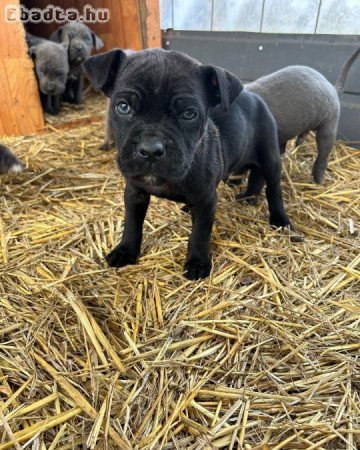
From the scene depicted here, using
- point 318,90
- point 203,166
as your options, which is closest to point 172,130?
point 203,166

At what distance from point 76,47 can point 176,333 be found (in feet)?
17.5

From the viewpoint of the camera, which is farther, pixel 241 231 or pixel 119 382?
pixel 241 231

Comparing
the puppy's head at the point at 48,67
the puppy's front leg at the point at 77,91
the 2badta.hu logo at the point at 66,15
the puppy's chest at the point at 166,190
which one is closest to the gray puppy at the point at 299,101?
the puppy's chest at the point at 166,190

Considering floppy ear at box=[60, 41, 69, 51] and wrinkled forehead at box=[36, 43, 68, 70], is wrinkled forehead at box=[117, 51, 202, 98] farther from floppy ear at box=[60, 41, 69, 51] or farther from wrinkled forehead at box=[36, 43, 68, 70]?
floppy ear at box=[60, 41, 69, 51]

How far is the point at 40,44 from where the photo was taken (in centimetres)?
565

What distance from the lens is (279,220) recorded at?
10.7 ft

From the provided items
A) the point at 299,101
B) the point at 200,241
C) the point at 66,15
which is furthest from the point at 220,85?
the point at 66,15

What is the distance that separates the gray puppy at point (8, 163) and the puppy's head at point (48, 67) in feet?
6.99

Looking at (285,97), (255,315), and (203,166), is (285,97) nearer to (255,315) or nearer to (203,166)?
(203,166)

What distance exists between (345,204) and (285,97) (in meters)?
1.13

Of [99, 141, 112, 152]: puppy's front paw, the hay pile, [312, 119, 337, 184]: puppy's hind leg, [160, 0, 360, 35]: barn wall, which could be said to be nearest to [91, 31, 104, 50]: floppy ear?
[160, 0, 360, 35]: barn wall

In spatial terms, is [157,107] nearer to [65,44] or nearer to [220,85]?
[220,85]

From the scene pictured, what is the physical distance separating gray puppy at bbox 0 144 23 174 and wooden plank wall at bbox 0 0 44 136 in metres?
1.55

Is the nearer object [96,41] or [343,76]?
[343,76]
